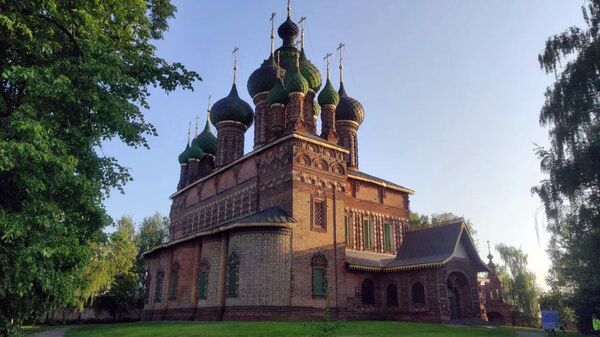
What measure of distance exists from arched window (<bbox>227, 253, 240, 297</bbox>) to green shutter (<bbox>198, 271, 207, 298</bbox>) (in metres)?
1.91

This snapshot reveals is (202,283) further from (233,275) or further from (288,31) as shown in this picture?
(288,31)

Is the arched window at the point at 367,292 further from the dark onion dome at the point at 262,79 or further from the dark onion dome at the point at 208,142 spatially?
the dark onion dome at the point at 208,142

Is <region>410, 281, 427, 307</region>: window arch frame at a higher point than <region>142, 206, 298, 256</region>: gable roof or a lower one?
lower

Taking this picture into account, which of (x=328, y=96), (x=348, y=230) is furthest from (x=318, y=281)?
(x=328, y=96)

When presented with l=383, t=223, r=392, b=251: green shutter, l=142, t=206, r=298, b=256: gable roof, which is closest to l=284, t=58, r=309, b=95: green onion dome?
l=142, t=206, r=298, b=256: gable roof

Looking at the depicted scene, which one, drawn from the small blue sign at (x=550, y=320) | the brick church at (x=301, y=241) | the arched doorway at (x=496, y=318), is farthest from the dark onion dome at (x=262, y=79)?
the small blue sign at (x=550, y=320)

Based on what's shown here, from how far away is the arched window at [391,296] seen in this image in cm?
2131

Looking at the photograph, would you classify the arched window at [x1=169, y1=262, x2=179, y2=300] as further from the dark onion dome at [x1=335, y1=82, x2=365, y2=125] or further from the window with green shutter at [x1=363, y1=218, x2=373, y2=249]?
the dark onion dome at [x1=335, y1=82, x2=365, y2=125]

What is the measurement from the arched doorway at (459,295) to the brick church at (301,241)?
0.15 feet

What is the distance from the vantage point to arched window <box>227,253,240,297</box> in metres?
18.7

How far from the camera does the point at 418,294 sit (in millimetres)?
20500

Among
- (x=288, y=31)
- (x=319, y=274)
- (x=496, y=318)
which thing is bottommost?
(x=496, y=318)

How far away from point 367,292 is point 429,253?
3.43 meters

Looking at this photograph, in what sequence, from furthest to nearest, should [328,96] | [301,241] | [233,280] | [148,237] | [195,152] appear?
[148,237]
[195,152]
[328,96]
[301,241]
[233,280]
